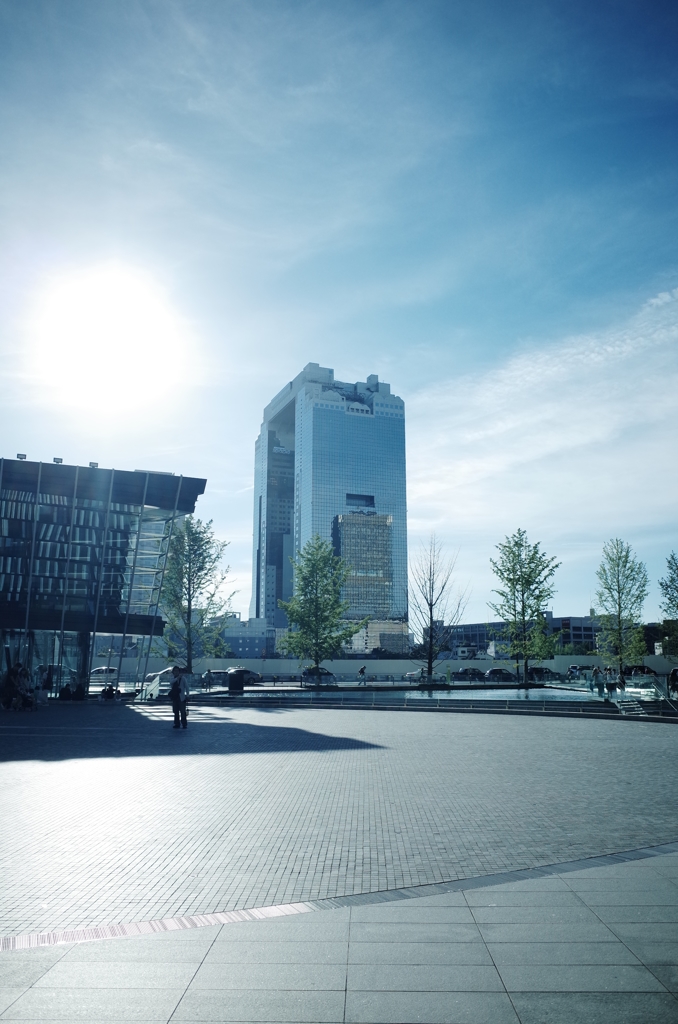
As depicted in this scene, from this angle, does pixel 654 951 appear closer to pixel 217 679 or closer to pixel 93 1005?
pixel 93 1005

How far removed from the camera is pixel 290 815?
1035 centimetres

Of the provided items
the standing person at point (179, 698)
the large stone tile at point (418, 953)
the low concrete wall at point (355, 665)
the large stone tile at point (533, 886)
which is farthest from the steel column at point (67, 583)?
the large stone tile at point (418, 953)

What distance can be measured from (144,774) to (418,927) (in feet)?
29.1

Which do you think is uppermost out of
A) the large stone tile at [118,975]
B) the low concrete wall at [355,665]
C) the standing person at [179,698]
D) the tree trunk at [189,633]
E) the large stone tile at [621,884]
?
the tree trunk at [189,633]

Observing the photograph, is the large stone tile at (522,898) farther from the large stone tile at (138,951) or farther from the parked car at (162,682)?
the parked car at (162,682)

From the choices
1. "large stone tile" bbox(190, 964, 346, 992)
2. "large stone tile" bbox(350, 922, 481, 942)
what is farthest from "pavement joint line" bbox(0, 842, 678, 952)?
"large stone tile" bbox(190, 964, 346, 992)

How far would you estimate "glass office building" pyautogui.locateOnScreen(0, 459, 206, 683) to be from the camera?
3903 centimetres

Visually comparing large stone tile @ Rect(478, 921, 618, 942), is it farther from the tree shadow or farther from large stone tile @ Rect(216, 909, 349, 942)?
the tree shadow

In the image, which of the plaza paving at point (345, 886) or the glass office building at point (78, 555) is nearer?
the plaza paving at point (345, 886)

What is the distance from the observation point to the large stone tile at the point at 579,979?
4902mm

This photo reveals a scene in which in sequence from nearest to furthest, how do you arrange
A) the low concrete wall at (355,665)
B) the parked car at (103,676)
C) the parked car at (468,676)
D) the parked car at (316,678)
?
the parked car at (316,678)
the parked car at (103,676)
the parked car at (468,676)
the low concrete wall at (355,665)

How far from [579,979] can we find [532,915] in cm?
129

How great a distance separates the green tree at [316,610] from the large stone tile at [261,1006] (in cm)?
4685

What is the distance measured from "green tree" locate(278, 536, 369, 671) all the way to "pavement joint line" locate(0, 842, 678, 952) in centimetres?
4392
